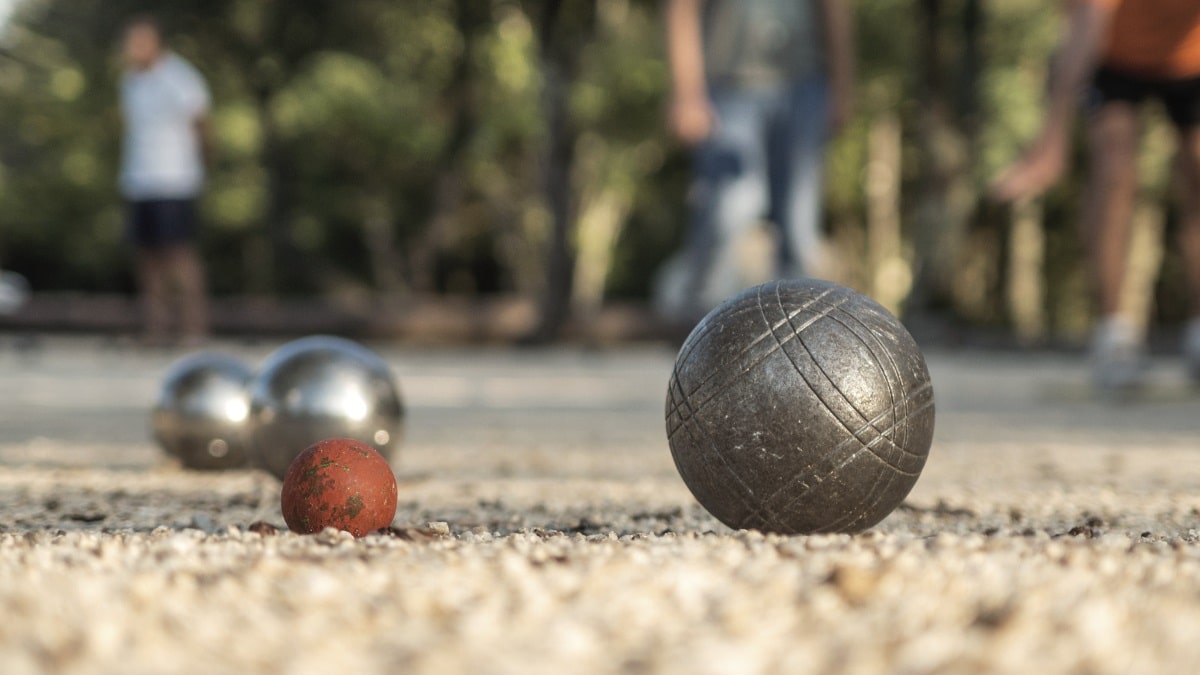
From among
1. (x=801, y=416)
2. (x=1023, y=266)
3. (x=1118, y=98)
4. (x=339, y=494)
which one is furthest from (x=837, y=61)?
(x=1023, y=266)

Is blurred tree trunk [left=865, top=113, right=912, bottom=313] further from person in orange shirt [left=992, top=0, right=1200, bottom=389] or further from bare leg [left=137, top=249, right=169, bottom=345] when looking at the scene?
person in orange shirt [left=992, top=0, right=1200, bottom=389]

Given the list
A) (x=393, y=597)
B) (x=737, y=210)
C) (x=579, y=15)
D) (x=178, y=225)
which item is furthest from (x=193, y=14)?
(x=393, y=597)

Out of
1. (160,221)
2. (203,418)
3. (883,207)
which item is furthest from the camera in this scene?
(883,207)

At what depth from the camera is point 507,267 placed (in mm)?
29625

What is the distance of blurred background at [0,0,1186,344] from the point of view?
52.4 ft

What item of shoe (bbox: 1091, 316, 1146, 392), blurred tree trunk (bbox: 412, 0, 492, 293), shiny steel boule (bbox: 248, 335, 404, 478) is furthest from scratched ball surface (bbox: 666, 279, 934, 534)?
blurred tree trunk (bbox: 412, 0, 492, 293)

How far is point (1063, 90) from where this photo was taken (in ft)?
22.1

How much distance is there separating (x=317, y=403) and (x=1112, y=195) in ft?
16.2

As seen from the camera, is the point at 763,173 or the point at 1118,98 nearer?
the point at 1118,98

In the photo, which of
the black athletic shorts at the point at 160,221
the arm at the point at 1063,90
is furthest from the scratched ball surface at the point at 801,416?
the black athletic shorts at the point at 160,221

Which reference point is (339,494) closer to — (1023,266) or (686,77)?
(686,77)

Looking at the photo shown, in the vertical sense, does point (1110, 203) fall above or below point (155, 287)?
above

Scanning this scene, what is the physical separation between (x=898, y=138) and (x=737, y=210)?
21398 millimetres

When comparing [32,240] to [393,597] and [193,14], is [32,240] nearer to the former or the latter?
[193,14]
